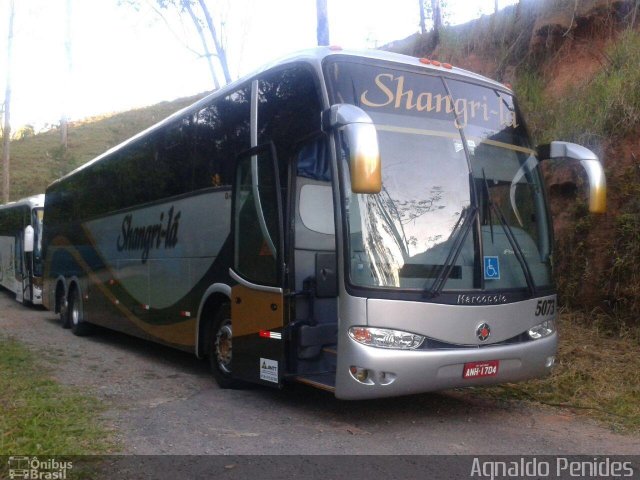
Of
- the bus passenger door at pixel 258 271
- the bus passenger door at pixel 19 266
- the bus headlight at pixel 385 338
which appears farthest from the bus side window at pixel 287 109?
the bus passenger door at pixel 19 266

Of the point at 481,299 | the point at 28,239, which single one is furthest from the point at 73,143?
the point at 481,299

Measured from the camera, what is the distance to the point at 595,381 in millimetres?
7812

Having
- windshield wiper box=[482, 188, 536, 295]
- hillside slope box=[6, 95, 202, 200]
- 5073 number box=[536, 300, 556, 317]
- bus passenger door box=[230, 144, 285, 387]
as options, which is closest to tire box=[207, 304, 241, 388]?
bus passenger door box=[230, 144, 285, 387]

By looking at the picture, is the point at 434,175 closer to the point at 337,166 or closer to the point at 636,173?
the point at 337,166

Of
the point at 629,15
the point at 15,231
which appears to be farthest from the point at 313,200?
the point at 15,231

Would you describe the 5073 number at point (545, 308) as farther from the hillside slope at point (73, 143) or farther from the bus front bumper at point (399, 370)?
the hillside slope at point (73, 143)

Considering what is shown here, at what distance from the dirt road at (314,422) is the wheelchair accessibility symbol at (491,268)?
141 cm

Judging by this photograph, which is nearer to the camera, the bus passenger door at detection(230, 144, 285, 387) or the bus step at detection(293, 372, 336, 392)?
the bus step at detection(293, 372, 336, 392)

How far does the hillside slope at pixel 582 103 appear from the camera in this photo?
973 centimetres

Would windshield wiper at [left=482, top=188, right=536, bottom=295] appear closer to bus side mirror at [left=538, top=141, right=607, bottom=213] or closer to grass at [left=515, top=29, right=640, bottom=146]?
bus side mirror at [left=538, top=141, right=607, bottom=213]

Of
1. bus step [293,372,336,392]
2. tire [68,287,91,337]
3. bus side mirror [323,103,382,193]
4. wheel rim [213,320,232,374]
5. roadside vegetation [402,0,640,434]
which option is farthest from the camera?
tire [68,287,91,337]

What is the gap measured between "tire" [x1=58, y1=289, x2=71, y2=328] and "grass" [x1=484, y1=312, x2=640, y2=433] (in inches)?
387

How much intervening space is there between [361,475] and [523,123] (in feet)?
13.4

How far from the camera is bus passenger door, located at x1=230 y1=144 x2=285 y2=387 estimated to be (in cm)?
682
